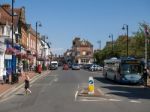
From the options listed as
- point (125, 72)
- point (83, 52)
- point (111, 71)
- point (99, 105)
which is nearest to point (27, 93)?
point (99, 105)

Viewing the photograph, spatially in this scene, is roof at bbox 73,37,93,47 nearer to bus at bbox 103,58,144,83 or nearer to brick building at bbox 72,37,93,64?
→ brick building at bbox 72,37,93,64

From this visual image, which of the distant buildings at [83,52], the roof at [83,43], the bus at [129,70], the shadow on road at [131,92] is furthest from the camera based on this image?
the roof at [83,43]

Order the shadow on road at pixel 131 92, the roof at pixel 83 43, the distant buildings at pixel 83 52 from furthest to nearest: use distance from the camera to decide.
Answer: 1. the roof at pixel 83 43
2. the distant buildings at pixel 83 52
3. the shadow on road at pixel 131 92

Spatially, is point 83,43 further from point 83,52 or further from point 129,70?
point 129,70

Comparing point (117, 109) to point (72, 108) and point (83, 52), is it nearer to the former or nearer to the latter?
point (72, 108)

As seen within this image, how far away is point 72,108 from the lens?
19.9 metres

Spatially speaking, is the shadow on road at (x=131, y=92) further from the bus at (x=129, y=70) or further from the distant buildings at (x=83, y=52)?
the distant buildings at (x=83, y=52)

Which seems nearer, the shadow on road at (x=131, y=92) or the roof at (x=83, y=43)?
the shadow on road at (x=131, y=92)

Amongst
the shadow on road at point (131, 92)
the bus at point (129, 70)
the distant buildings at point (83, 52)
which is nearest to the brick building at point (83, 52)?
the distant buildings at point (83, 52)

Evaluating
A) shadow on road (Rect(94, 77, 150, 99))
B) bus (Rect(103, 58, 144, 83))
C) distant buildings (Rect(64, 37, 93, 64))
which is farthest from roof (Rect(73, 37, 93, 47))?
shadow on road (Rect(94, 77, 150, 99))

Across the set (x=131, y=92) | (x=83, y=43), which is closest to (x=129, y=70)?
(x=131, y=92)

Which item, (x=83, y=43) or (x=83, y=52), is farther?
(x=83, y=43)

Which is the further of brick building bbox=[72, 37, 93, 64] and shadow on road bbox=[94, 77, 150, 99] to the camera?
brick building bbox=[72, 37, 93, 64]

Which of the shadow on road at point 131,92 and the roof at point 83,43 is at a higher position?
the roof at point 83,43
